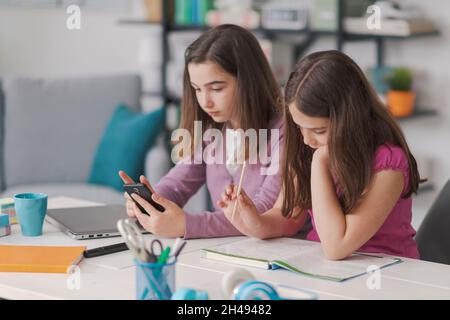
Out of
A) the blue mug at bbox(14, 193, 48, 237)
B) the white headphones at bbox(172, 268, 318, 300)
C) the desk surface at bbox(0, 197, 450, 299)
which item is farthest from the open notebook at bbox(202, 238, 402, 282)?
the blue mug at bbox(14, 193, 48, 237)

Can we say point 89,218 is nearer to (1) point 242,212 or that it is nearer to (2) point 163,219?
(2) point 163,219

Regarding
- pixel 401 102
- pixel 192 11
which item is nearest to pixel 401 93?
pixel 401 102

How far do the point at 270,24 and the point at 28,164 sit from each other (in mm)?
A: 1327

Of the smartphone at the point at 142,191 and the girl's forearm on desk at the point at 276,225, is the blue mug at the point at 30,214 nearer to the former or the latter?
the smartphone at the point at 142,191

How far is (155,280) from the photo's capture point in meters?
1.32

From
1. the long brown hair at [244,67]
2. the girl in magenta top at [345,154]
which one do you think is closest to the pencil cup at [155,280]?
the girl in magenta top at [345,154]

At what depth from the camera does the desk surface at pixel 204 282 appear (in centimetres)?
144

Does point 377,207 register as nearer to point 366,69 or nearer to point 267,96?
point 267,96

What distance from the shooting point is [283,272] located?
1576 mm

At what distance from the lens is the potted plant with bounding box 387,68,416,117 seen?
3.48 metres

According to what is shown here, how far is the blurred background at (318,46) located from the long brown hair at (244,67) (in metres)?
1.36

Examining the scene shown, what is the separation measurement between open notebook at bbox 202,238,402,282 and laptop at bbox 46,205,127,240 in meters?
0.31

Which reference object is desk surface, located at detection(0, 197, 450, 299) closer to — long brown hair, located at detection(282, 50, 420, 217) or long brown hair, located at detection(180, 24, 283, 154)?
long brown hair, located at detection(282, 50, 420, 217)

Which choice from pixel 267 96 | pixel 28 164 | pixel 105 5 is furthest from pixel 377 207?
pixel 105 5
